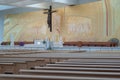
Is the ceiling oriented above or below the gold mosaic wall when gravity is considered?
above

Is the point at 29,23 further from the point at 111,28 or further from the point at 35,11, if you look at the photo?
the point at 111,28

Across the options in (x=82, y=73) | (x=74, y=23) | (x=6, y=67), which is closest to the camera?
(x=82, y=73)

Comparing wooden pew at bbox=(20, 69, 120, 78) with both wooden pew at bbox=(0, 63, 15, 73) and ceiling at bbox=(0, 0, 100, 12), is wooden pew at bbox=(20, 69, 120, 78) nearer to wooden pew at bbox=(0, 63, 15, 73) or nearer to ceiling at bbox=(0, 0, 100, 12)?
wooden pew at bbox=(0, 63, 15, 73)

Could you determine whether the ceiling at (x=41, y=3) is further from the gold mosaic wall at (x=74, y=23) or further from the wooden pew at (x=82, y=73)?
the wooden pew at (x=82, y=73)

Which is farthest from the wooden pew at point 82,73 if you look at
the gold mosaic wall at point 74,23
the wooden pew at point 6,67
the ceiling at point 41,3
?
the ceiling at point 41,3

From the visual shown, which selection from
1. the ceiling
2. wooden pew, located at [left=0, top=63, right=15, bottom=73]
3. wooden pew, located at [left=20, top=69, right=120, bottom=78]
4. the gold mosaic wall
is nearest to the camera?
wooden pew, located at [left=20, top=69, right=120, bottom=78]

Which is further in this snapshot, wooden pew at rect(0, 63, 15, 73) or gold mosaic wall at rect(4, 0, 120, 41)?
gold mosaic wall at rect(4, 0, 120, 41)

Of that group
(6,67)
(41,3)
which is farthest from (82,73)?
(41,3)

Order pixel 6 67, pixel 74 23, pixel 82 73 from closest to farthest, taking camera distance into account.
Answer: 1. pixel 82 73
2. pixel 6 67
3. pixel 74 23

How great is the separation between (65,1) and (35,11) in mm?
2940

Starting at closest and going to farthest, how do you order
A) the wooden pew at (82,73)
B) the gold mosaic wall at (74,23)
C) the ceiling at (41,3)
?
the wooden pew at (82,73), the gold mosaic wall at (74,23), the ceiling at (41,3)

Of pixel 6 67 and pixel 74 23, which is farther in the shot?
pixel 74 23

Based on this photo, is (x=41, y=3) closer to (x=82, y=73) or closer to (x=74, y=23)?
(x=74, y=23)

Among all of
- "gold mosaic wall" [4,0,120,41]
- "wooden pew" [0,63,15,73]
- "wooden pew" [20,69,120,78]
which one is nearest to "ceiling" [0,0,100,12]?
"gold mosaic wall" [4,0,120,41]
